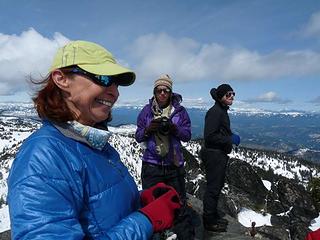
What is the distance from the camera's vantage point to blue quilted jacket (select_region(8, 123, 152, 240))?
195 cm

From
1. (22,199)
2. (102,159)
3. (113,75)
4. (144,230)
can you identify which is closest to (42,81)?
(113,75)

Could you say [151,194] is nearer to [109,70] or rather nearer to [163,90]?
[109,70]

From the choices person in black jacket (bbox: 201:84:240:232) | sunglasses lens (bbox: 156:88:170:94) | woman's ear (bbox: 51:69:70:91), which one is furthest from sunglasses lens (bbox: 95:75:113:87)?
person in black jacket (bbox: 201:84:240:232)

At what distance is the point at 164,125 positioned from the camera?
6.81m

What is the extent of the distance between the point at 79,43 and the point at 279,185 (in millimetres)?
40003

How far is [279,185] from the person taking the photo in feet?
128

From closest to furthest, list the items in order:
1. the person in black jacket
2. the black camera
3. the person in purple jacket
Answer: the black camera, the person in purple jacket, the person in black jacket

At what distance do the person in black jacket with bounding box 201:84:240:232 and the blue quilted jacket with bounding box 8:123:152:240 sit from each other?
18.2 feet

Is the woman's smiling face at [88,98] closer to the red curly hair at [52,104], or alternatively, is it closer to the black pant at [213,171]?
the red curly hair at [52,104]

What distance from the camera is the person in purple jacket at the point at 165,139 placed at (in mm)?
7000

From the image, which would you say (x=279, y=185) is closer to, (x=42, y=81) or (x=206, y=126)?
(x=206, y=126)

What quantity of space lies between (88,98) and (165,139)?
4.75 metres

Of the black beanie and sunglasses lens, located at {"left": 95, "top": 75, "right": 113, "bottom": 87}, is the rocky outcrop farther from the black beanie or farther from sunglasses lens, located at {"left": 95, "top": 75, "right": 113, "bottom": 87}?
sunglasses lens, located at {"left": 95, "top": 75, "right": 113, "bottom": 87}

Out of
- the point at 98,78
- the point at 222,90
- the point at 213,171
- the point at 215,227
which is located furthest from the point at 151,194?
the point at 215,227
